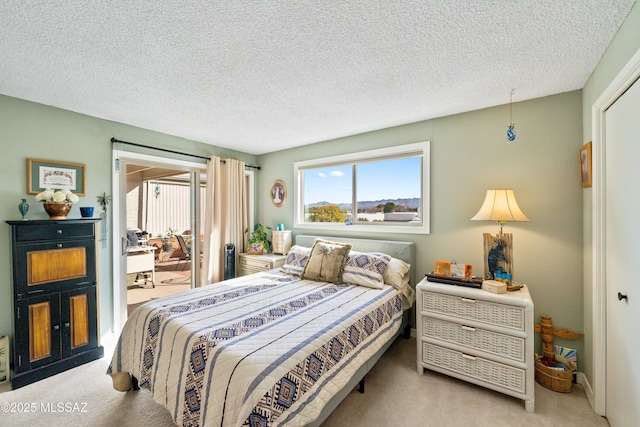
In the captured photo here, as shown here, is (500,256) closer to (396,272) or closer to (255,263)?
(396,272)

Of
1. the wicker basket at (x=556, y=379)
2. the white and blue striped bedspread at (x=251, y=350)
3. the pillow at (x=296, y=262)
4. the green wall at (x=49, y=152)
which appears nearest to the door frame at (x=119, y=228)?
the green wall at (x=49, y=152)

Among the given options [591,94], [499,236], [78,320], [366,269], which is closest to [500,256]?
[499,236]

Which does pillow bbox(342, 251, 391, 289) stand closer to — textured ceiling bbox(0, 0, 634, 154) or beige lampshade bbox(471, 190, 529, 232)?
beige lampshade bbox(471, 190, 529, 232)

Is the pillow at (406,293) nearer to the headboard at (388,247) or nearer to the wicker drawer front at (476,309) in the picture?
the headboard at (388,247)

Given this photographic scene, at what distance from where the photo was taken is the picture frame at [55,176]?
8.38ft

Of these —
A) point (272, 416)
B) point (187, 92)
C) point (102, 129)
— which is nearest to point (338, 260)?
point (272, 416)

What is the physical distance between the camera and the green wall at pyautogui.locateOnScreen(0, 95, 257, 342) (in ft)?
7.97

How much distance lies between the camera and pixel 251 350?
59.5 inches

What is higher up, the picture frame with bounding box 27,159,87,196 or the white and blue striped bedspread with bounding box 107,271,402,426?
the picture frame with bounding box 27,159,87,196

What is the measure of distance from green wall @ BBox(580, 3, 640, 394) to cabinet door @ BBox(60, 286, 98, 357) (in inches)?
171

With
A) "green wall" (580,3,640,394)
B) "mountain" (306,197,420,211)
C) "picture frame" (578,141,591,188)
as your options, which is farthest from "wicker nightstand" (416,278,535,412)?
"mountain" (306,197,420,211)

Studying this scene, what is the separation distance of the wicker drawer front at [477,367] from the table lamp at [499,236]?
70 centimetres

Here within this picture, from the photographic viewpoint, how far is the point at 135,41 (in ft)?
5.44

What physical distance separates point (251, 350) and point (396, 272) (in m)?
1.82
